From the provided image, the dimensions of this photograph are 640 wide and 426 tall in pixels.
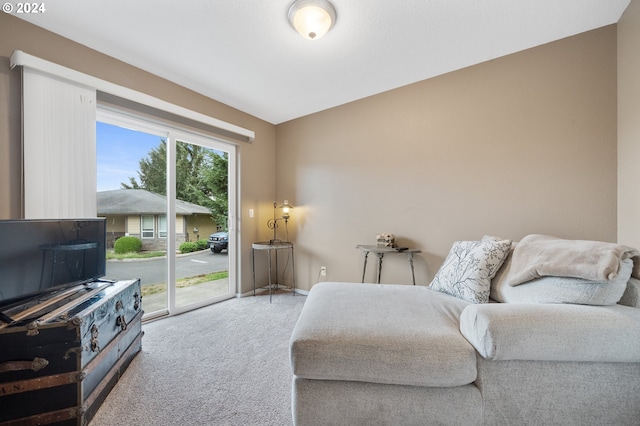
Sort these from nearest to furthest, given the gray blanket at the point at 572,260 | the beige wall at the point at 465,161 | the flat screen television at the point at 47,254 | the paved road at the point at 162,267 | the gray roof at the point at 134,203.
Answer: the gray blanket at the point at 572,260 < the flat screen television at the point at 47,254 < the beige wall at the point at 465,161 < the gray roof at the point at 134,203 < the paved road at the point at 162,267

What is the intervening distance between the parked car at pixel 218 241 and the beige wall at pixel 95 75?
8.6 inches

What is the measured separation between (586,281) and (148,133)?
3.48m

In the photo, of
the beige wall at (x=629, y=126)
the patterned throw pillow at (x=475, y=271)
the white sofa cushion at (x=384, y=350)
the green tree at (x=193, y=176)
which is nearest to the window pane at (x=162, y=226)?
the green tree at (x=193, y=176)

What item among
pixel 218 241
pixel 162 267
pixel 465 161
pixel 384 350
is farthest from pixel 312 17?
pixel 162 267

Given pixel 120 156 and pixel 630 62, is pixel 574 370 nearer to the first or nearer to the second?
pixel 630 62

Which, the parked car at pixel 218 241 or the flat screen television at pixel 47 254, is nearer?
the flat screen television at pixel 47 254

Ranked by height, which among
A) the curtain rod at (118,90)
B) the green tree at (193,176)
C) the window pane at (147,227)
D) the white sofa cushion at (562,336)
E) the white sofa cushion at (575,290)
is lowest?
the white sofa cushion at (562,336)

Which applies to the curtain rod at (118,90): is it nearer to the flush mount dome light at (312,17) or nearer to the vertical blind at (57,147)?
the vertical blind at (57,147)

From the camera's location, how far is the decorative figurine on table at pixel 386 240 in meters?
2.62

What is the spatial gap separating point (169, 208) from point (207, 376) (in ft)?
5.61

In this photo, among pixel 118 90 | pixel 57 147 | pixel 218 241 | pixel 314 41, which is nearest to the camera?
pixel 57 147

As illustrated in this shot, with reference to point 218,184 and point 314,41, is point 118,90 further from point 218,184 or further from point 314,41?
point 314,41

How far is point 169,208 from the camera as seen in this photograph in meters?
2.57

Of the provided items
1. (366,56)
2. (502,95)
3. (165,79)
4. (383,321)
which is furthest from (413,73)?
(165,79)
